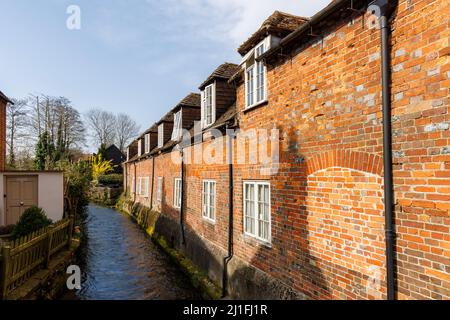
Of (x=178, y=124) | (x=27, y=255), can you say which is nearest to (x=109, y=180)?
(x=178, y=124)

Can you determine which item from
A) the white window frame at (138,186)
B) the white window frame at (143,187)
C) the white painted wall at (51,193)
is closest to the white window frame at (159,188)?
the white window frame at (143,187)

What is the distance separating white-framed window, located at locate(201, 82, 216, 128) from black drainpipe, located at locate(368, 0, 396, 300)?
26.3 ft

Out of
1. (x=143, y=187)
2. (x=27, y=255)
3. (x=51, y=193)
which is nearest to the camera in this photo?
(x=27, y=255)

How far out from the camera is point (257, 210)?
770 cm

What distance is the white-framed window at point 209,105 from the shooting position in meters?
12.0

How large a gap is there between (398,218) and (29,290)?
733cm

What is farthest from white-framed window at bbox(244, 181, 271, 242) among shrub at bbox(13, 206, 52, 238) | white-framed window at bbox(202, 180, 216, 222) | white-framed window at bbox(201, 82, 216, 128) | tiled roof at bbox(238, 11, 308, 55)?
shrub at bbox(13, 206, 52, 238)

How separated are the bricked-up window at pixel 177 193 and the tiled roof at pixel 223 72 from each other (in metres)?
4.95

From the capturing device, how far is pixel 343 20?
505 cm

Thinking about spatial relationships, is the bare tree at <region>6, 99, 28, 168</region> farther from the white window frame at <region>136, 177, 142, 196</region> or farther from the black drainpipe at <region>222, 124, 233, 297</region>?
the black drainpipe at <region>222, 124, 233, 297</region>

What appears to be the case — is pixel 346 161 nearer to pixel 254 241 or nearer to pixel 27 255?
pixel 254 241

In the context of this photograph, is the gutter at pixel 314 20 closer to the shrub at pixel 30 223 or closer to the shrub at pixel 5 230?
the shrub at pixel 30 223

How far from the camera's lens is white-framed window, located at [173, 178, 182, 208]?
1491 cm

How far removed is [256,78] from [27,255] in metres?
7.05
